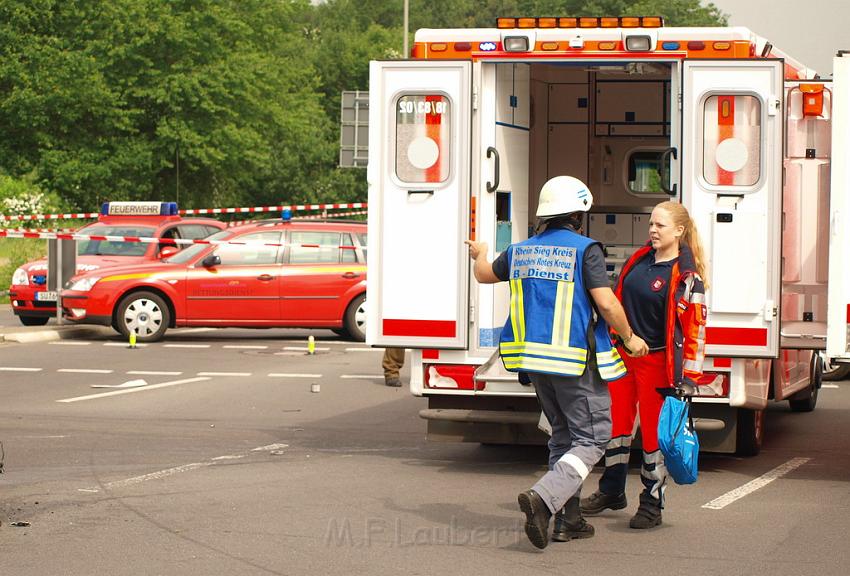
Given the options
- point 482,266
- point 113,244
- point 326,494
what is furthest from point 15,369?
point 482,266

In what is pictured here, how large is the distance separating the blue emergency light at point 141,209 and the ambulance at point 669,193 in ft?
49.0

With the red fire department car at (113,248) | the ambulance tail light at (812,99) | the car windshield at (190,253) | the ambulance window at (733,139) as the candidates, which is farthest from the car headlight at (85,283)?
the ambulance tail light at (812,99)

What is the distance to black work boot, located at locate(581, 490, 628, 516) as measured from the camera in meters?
8.12

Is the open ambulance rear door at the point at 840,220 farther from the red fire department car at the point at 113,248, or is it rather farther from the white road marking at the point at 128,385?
the red fire department car at the point at 113,248

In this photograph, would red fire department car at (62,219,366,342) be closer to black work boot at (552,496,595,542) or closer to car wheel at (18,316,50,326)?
car wheel at (18,316,50,326)

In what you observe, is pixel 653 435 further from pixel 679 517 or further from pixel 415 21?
pixel 415 21

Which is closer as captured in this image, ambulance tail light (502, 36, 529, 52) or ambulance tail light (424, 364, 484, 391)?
ambulance tail light (502, 36, 529, 52)

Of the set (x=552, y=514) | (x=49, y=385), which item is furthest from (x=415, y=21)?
(x=552, y=514)

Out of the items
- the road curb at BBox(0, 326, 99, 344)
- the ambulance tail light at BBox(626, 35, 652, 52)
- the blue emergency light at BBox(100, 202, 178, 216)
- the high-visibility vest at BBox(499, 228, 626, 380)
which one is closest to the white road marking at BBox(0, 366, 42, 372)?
the road curb at BBox(0, 326, 99, 344)

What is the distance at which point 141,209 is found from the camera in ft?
82.0

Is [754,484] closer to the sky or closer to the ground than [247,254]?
closer to the ground

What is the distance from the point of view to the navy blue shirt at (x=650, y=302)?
796 centimetres

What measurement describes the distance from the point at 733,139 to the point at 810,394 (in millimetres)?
4965

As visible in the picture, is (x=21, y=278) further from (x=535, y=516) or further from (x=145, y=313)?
(x=535, y=516)
